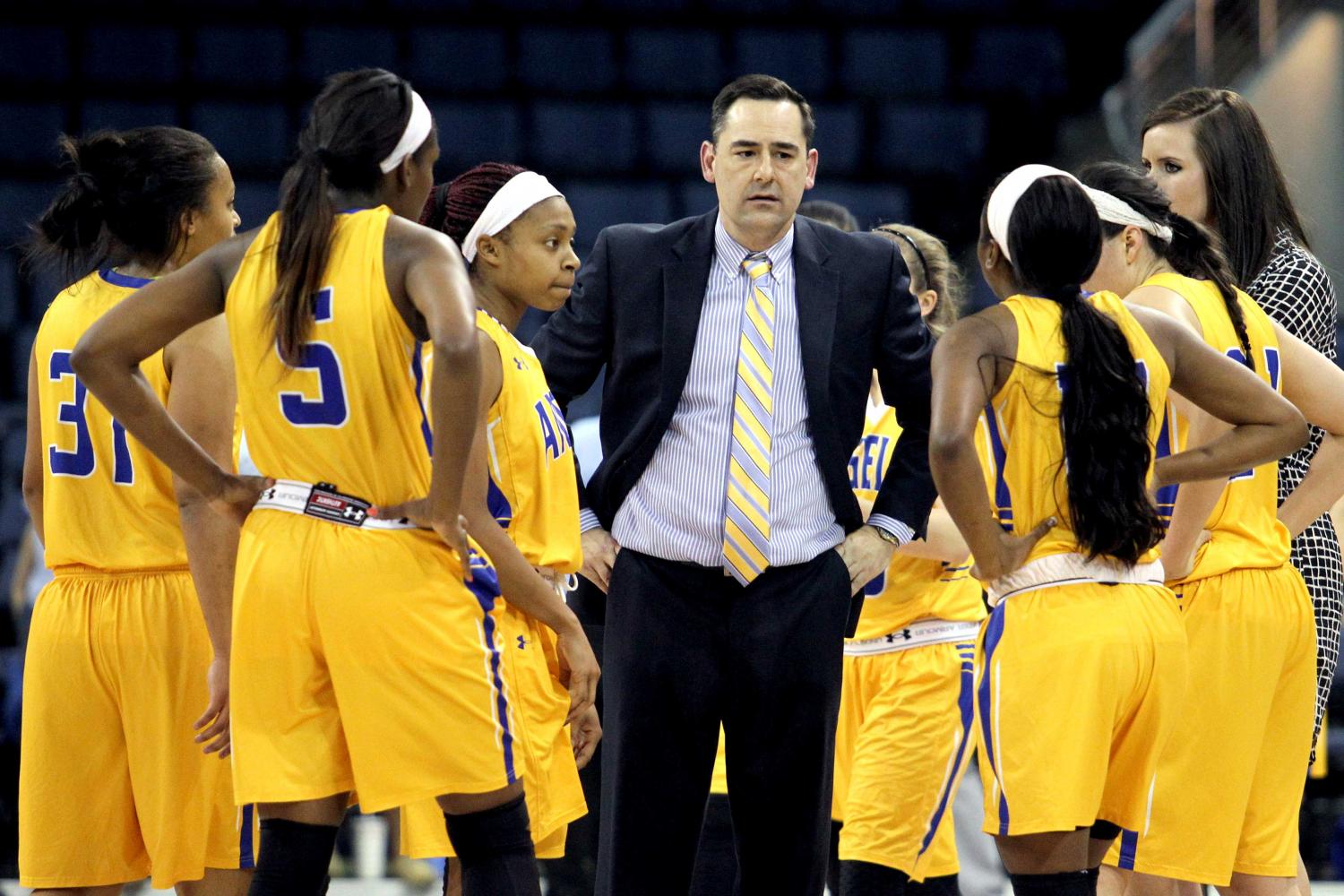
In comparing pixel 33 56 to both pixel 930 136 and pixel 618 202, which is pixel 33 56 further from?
pixel 930 136

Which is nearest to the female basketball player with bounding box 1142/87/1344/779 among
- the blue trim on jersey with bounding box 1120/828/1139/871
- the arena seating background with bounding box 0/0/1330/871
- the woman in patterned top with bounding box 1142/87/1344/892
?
the woman in patterned top with bounding box 1142/87/1344/892

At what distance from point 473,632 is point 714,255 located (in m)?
1.04

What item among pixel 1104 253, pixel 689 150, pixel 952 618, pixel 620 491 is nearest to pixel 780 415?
pixel 620 491

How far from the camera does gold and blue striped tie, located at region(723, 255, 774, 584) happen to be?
3.13 m

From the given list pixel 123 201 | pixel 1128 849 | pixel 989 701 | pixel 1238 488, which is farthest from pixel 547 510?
pixel 1238 488

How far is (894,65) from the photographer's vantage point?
9.82 metres

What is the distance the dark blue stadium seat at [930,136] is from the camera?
9.39 m

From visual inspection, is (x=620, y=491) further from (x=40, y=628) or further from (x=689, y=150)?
(x=689, y=150)

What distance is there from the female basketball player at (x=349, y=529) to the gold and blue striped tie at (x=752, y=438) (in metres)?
0.62

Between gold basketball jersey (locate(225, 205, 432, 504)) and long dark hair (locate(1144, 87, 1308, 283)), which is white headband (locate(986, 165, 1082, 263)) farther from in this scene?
gold basketball jersey (locate(225, 205, 432, 504))

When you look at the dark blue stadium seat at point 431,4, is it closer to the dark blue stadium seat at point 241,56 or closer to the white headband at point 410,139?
the dark blue stadium seat at point 241,56

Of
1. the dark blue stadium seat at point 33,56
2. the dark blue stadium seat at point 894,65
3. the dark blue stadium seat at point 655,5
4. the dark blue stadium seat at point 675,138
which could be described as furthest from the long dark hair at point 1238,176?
the dark blue stadium seat at point 33,56

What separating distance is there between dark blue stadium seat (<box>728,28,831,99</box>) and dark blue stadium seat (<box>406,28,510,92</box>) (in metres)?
1.38

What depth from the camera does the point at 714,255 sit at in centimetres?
334
